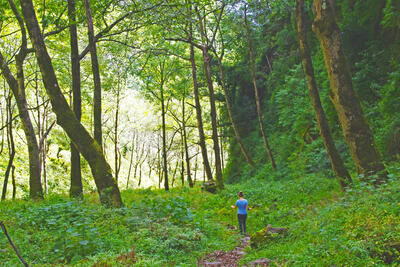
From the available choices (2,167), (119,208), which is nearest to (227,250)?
(119,208)

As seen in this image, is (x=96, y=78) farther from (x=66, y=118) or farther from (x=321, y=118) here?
(x=321, y=118)

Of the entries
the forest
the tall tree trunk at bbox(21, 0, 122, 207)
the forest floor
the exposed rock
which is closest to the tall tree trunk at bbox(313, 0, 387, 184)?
the forest

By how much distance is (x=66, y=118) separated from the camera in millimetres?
8500

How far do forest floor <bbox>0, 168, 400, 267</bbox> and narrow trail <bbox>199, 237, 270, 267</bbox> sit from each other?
0.09 feet

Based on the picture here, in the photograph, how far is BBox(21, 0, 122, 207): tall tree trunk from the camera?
27.6 feet

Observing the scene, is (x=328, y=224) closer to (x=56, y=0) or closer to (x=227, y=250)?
(x=227, y=250)

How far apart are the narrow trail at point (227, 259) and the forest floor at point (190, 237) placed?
3cm

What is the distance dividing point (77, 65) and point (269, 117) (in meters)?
18.8

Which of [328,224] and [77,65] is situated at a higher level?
[77,65]

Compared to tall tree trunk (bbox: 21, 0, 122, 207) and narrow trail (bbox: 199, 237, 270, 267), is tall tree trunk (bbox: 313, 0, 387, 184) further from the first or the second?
→ tall tree trunk (bbox: 21, 0, 122, 207)

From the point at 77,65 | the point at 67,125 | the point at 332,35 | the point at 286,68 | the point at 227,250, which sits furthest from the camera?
the point at 286,68

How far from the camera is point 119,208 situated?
873cm

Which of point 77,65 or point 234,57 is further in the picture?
point 234,57

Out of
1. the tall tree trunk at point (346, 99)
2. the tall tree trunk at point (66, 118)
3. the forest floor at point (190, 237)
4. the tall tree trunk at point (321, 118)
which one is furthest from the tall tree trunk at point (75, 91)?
the tall tree trunk at point (346, 99)
